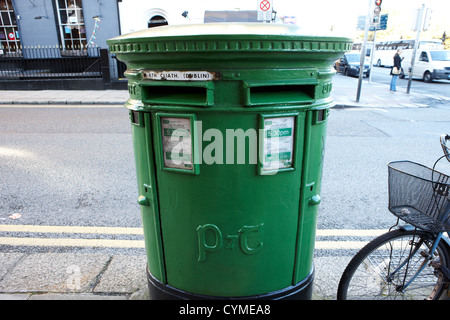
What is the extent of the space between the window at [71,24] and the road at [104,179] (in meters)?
7.92

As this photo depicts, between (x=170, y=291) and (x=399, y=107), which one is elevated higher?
(x=170, y=291)

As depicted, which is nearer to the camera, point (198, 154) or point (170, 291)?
point (198, 154)

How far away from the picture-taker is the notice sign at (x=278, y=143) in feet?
5.16

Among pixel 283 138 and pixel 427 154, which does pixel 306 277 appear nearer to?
pixel 283 138

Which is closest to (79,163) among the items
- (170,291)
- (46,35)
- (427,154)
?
(170,291)

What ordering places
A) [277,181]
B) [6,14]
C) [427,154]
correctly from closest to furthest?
[277,181]
[427,154]
[6,14]

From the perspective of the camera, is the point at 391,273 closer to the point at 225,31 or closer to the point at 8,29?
the point at 225,31

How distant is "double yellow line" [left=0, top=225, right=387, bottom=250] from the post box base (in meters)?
1.11

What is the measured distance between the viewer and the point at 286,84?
1541mm

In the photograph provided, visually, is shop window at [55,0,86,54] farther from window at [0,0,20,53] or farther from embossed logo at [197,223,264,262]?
embossed logo at [197,223,264,262]

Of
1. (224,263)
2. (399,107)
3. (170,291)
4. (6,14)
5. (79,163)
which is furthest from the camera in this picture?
(6,14)

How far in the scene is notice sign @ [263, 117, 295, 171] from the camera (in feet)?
5.16

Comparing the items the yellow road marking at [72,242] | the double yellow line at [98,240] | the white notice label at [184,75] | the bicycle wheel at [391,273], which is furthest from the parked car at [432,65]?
the white notice label at [184,75]

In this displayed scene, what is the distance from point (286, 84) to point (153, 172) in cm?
77
